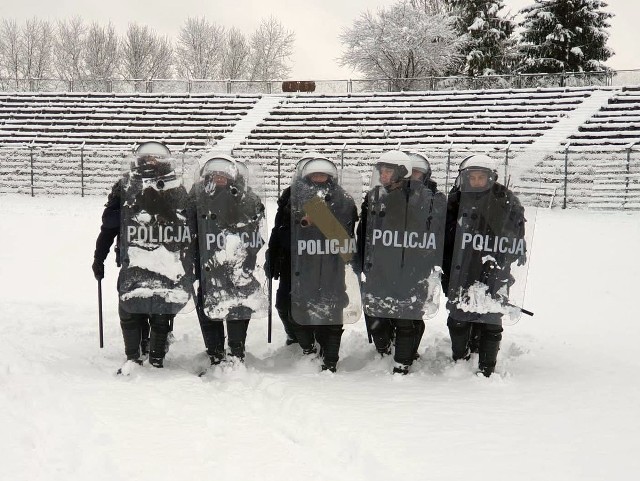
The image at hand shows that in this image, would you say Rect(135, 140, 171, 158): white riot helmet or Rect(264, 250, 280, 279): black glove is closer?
Rect(135, 140, 171, 158): white riot helmet

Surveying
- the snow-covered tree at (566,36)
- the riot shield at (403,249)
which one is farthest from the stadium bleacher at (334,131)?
the riot shield at (403,249)

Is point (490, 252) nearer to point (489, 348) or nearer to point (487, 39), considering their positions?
point (489, 348)

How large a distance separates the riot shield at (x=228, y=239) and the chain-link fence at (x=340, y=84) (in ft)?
64.2

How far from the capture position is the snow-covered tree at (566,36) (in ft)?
90.8

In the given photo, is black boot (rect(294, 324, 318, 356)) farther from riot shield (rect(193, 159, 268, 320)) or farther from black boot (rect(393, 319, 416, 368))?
black boot (rect(393, 319, 416, 368))

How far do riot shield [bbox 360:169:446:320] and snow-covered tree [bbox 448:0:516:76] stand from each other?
28820 mm

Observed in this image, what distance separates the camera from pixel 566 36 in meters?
27.6

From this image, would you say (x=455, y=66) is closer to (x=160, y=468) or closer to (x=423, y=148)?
(x=423, y=148)

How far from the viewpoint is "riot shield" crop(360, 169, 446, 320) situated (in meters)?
4.50

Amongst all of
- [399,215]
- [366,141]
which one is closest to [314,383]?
[399,215]

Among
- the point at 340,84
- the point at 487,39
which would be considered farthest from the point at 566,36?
the point at 340,84

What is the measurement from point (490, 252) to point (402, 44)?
98.2 feet

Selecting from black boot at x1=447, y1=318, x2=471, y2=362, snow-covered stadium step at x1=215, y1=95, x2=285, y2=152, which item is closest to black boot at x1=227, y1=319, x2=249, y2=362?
black boot at x1=447, y1=318, x2=471, y2=362

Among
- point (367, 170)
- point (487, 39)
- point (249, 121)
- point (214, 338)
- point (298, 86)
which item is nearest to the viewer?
point (214, 338)
